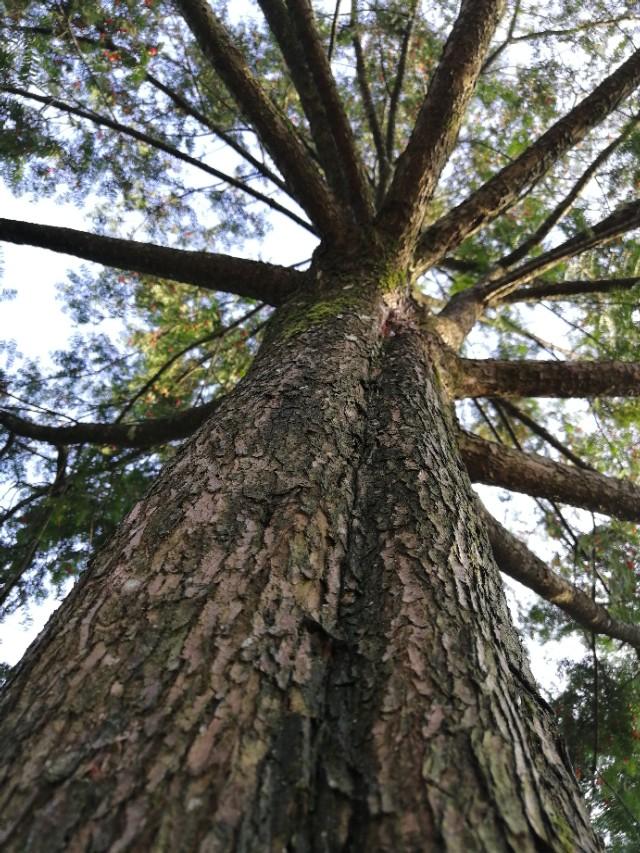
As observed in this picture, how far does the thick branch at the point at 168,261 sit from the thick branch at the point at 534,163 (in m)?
0.79

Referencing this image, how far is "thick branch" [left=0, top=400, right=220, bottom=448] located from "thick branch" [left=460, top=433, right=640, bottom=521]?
145 cm

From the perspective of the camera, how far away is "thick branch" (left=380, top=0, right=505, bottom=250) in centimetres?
271

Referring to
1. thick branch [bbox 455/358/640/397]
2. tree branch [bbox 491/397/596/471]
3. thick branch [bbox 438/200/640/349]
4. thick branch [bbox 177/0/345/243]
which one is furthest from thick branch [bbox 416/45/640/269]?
tree branch [bbox 491/397/596/471]

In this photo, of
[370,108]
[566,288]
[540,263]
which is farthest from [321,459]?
[370,108]

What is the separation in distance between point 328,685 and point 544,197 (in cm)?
462

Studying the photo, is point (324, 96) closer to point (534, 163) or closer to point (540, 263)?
point (534, 163)

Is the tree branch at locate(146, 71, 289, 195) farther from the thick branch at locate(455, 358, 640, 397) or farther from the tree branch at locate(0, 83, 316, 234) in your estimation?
the thick branch at locate(455, 358, 640, 397)

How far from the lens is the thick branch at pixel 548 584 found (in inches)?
116

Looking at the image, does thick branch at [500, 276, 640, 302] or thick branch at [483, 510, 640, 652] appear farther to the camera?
thick branch at [500, 276, 640, 302]

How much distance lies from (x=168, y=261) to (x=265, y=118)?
869 mm

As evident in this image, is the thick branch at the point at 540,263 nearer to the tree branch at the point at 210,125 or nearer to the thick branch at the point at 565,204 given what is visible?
the thick branch at the point at 565,204

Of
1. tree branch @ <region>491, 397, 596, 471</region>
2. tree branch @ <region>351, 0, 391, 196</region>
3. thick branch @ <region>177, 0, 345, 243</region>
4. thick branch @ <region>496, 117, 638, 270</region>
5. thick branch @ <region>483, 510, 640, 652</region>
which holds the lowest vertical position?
thick branch @ <region>483, 510, 640, 652</region>

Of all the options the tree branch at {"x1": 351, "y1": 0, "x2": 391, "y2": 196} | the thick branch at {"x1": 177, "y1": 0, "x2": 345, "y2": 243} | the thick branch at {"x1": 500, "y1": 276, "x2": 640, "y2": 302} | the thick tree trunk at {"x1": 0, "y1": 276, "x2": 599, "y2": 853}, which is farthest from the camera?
the tree branch at {"x1": 351, "y1": 0, "x2": 391, "y2": 196}

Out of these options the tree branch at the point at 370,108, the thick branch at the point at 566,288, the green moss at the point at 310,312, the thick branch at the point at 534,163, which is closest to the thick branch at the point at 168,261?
the green moss at the point at 310,312
